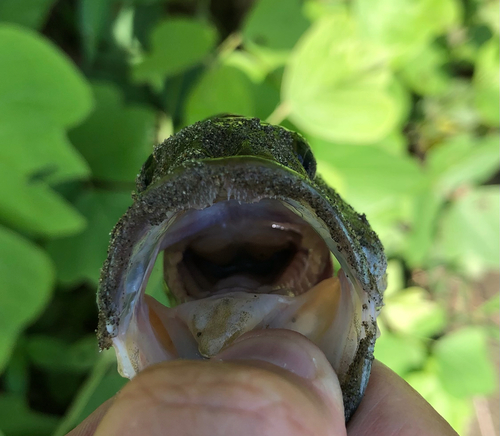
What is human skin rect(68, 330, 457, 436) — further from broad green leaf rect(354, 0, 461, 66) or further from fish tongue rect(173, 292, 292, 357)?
broad green leaf rect(354, 0, 461, 66)

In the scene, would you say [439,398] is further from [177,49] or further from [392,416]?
[177,49]

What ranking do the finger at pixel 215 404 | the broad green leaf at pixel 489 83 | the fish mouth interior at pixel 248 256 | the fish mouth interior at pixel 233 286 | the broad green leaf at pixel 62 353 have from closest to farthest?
the finger at pixel 215 404 → the fish mouth interior at pixel 233 286 → the fish mouth interior at pixel 248 256 → the broad green leaf at pixel 62 353 → the broad green leaf at pixel 489 83

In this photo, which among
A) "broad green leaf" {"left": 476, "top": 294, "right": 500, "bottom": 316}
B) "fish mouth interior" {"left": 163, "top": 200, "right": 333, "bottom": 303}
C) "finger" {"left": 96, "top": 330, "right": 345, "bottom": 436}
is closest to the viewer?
"finger" {"left": 96, "top": 330, "right": 345, "bottom": 436}

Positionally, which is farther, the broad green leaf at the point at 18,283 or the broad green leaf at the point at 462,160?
the broad green leaf at the point at 462,160

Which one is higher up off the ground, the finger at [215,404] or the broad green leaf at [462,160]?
the finger at [215,404]

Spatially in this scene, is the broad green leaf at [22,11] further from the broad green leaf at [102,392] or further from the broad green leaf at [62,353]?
the broad green leaf at [102,392]

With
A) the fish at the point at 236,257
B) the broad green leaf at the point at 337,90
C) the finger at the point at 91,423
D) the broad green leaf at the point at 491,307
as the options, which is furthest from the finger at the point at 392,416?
the broad green leaf at the point at 491,307

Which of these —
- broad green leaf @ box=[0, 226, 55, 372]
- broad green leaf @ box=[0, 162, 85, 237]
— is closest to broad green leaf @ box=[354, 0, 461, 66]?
broad green leaf @ box=[0, 162, 85, 237]

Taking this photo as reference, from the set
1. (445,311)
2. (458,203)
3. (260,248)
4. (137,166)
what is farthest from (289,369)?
(445,311)
